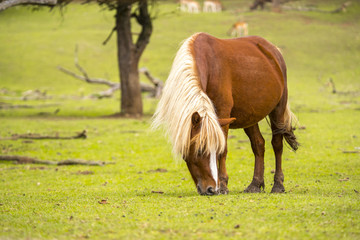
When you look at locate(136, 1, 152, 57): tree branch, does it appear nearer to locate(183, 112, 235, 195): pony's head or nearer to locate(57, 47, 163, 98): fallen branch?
locate(57, 47, 163, 98): fallen branch

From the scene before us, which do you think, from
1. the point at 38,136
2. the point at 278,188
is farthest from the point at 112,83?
the point at 278,188

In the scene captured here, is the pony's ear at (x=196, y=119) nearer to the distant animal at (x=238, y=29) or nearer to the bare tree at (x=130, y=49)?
the bare tree at (x=130, y=49)

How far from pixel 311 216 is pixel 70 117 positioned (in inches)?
640

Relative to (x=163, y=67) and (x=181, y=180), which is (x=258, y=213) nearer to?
(x=181, y=180)

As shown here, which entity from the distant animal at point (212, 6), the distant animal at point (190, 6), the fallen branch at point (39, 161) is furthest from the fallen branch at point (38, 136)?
the distant animal at point (212, 6)

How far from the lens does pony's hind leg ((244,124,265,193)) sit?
762 cm

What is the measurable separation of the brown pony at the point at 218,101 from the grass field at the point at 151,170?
18.6 inches

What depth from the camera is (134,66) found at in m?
19.8

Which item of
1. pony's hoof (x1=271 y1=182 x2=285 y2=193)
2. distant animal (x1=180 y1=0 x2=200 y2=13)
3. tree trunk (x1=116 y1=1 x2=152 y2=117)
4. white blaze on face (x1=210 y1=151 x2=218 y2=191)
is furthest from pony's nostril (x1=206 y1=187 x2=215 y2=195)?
distant animal (x1=180 y1=0 x2=200 y2=13)

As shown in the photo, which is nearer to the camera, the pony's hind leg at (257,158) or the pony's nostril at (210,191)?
the pony's nostril at (210,191)

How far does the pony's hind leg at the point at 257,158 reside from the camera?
7.62 m

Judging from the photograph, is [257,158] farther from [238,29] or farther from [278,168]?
[238,29]

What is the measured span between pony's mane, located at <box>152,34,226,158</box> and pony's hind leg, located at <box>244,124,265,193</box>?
1.56 m

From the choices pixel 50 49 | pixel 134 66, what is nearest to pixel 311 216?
pixel 134 66
